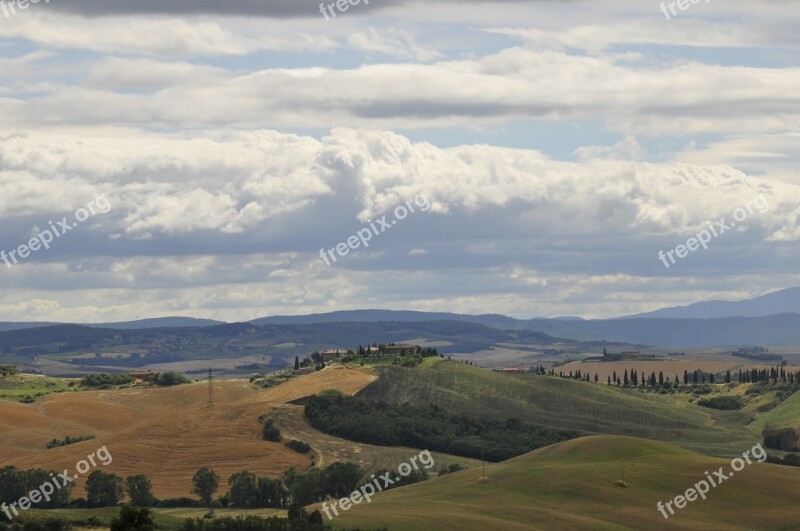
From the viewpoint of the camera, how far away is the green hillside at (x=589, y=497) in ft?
499

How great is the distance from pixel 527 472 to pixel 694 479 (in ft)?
72.7

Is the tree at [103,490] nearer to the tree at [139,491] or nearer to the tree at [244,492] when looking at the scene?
the tree at [139,491]

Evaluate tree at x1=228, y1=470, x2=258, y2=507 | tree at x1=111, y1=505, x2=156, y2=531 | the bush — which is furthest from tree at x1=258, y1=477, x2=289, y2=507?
tree at x1=111, y1=505, x2=156, y2=531

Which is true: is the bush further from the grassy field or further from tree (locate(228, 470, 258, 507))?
tree (locate(228, 470, 258, 507))

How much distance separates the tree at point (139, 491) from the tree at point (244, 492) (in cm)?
1122

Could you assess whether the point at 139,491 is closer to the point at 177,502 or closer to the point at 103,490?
the point at 103,490

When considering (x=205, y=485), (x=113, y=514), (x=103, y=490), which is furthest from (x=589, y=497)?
(x=103, y=490)

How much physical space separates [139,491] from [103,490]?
16.1 ft

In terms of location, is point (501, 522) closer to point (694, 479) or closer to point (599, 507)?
point (599, 507)

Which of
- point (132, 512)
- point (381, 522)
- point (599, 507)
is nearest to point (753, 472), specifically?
point (599, 507)

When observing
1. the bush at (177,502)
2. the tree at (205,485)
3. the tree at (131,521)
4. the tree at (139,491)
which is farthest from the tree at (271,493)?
the tree at (131,521)

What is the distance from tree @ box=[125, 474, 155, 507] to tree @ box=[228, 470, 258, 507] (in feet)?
36.8

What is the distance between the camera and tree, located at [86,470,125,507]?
189 m

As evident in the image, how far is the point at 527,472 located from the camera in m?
184
